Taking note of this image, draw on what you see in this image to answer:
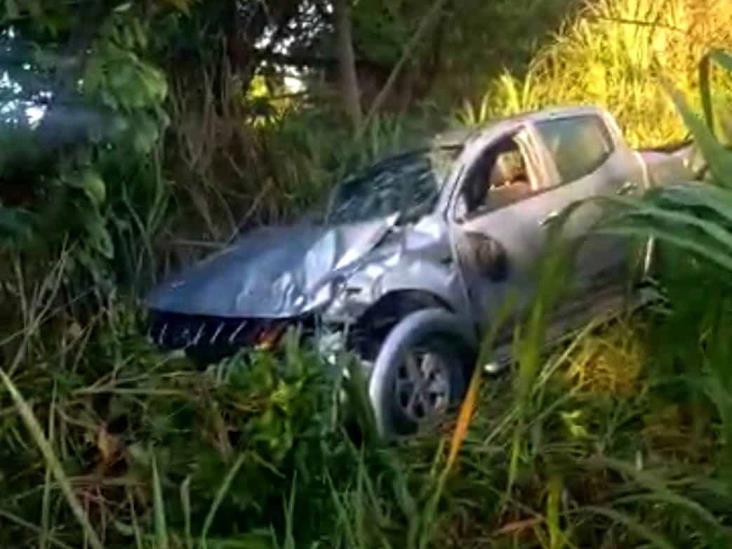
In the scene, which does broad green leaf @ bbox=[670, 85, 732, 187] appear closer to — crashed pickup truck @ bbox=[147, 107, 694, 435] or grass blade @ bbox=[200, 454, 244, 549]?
crashed pickup truck @ bbox=[147, 107, 694, 435]

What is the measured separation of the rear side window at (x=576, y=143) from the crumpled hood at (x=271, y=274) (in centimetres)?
15

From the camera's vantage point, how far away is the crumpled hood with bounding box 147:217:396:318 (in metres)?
1.18

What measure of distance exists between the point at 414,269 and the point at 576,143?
0.18 m

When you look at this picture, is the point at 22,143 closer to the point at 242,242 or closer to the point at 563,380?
the point at 242,242

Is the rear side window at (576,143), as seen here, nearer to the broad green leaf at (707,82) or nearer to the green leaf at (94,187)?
the broad green leaf at (707,82)

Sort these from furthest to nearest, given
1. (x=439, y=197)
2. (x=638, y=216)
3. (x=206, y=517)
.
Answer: (x=439, y=197) < (x=206, y=517) < (x=638, y=216)

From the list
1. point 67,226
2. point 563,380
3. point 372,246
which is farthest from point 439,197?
point 67,226

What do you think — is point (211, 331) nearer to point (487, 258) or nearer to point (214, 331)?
point (214, 331)

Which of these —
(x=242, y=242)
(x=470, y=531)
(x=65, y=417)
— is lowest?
(x=470, y=531)

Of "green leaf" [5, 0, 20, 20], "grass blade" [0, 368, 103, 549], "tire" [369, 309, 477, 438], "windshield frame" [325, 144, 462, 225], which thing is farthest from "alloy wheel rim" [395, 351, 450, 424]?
"green leaf" [5, 0, 20, 20]

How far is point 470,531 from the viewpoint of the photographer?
1149 millimetres

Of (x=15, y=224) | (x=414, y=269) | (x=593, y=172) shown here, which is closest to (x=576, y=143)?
(x=593, y=172)

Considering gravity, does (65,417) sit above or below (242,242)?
below

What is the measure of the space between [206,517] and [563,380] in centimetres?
29
